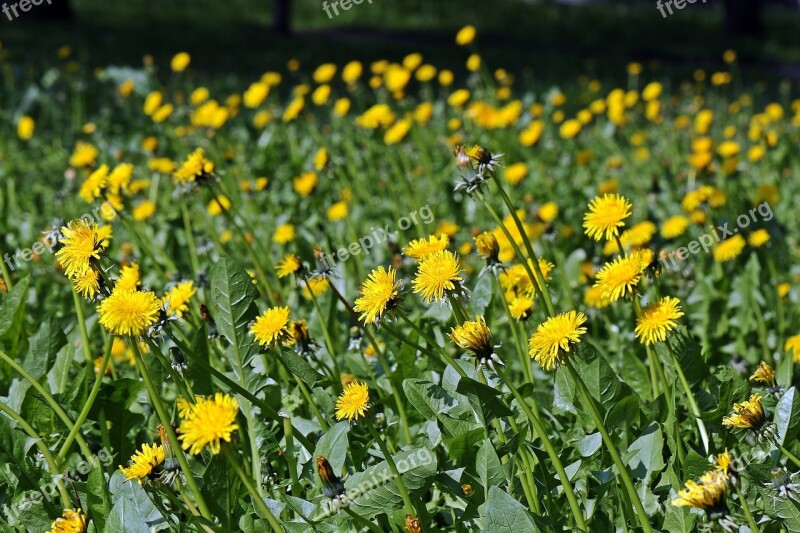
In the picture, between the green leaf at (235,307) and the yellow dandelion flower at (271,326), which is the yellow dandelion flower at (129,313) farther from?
the green leaf at (235,307)

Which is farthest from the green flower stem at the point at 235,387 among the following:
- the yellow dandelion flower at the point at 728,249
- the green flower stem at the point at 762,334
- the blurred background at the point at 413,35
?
the blurred background at the point at 413,35

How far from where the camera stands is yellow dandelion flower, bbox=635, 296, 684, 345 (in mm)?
1521

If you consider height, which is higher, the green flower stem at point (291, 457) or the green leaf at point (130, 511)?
the green leaf at point (130, 511)

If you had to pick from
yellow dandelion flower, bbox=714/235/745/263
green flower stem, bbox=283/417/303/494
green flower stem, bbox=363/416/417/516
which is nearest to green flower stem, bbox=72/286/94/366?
green flower stem, bbox=283/417/303/494

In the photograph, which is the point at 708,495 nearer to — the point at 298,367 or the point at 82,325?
the point at 298,367

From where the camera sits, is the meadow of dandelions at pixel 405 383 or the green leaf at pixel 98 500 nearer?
the meadow of dandelions at pixel 405 383

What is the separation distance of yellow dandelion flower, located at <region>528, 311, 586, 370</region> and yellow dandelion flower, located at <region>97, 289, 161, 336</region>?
1.82 ft

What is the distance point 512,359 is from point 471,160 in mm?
1023

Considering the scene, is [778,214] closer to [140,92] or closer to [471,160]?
[471,160]

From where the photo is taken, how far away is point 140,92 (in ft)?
19.8

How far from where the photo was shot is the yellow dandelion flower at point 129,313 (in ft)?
4.25
